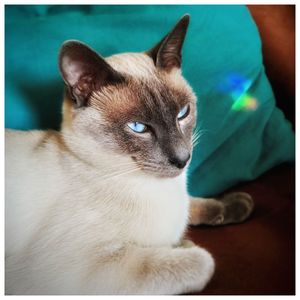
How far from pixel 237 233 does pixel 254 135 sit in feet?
1.05

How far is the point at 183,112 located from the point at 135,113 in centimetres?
13

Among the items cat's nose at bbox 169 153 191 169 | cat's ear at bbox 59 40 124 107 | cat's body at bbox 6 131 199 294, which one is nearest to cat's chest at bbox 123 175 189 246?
cat's body at bbox 6 131 199 294

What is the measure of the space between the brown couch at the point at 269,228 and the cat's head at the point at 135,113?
27 centimetres

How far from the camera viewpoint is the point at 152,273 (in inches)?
36.9

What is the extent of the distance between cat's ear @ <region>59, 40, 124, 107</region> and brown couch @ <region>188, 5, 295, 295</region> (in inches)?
18.9

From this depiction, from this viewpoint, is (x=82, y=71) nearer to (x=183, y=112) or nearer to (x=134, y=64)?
(x=134, y=64)

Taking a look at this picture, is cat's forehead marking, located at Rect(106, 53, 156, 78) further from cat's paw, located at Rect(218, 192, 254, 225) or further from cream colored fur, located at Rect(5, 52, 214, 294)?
cat's paw, located at Rect(218, 192, 254, 225)

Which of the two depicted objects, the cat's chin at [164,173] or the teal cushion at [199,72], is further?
the teal cushion at [199,72]

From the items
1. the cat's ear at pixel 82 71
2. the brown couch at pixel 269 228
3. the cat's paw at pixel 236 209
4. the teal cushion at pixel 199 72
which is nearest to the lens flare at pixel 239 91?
the teal cushion at pixel 199 72

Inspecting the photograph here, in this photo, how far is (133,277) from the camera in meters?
0.93

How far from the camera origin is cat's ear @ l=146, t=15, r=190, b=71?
969 mm

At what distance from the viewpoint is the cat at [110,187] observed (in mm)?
942

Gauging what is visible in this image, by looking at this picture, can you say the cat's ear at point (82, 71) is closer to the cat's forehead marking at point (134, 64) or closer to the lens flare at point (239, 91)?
the cat's forehead marking at point (134, 64)

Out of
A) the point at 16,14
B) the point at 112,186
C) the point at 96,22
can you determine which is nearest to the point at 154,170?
the point at 112,186
